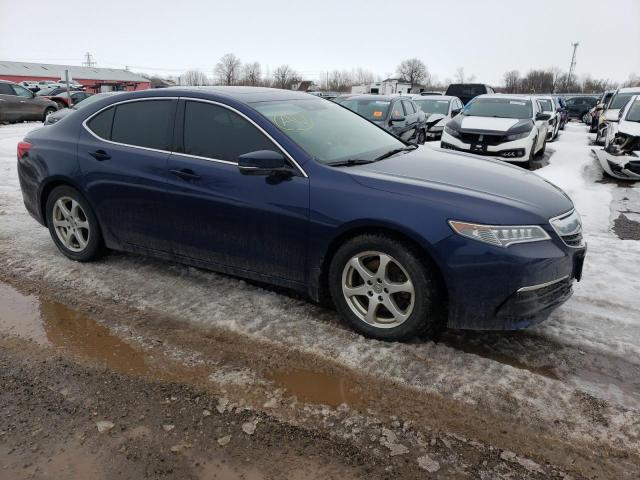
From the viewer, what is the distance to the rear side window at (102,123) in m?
4.35

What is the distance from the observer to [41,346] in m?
3.27

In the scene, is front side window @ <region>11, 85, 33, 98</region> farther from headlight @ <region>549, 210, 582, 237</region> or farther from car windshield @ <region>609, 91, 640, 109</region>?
Answer: headlight @ <region>549, 210, 582, 237</region>

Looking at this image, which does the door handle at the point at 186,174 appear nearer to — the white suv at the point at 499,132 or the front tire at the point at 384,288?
the front tire at the point at 384,288

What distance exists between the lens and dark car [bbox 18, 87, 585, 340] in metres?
2.96

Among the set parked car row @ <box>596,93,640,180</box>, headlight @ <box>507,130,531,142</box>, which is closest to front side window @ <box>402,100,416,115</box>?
headlight @ <box>507,130,531,142</box>

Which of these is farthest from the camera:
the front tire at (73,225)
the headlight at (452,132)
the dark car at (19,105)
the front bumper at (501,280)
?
the dark car at (19,105)

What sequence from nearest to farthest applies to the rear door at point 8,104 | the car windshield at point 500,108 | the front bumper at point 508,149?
the front bumper at point 508,149
the car windshield at point 500,108
the rear door at point 8,104

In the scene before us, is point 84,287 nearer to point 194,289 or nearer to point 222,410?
point 194,289

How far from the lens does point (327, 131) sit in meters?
3.88

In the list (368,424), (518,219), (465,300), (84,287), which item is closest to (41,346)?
(84,287)

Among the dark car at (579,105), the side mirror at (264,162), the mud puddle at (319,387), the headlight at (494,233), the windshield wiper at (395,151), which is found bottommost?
the mud puddle at (319,387)

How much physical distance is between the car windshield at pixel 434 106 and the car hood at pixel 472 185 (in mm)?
13759

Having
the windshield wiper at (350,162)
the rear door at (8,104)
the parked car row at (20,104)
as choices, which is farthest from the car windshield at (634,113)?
the rear door at (8,104)

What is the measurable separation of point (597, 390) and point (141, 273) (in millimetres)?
3667
